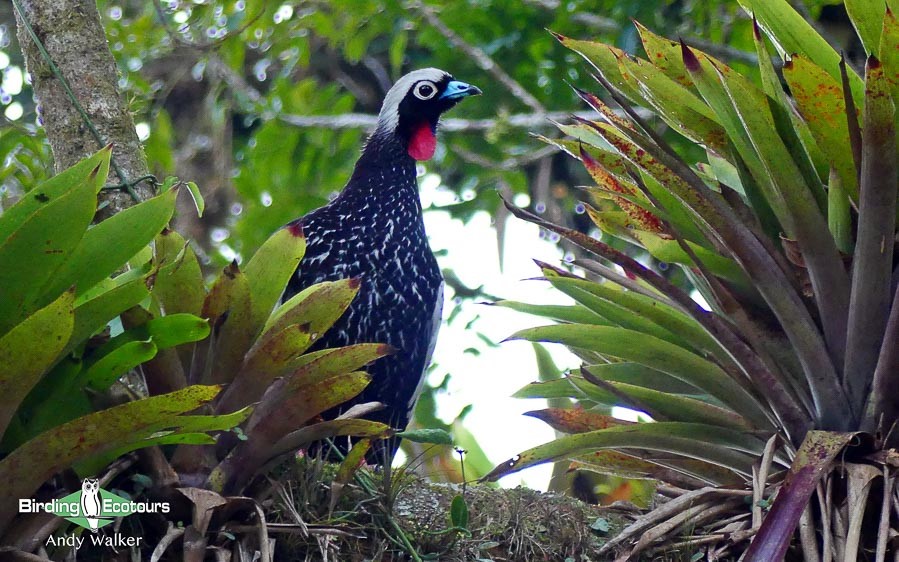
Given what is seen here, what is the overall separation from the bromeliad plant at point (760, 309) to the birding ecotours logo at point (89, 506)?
648 mm

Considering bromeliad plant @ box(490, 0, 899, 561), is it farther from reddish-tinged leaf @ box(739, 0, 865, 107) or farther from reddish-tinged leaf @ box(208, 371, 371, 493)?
reddish-tinged leaf @ box(208, 371, 371, 493)

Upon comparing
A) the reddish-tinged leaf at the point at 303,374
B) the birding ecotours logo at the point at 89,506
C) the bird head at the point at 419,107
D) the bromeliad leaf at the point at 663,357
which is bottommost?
the bromeliad leaf at the point at 663,357

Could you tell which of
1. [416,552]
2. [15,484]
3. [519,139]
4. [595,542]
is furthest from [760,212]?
[519,139]

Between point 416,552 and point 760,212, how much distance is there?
3.05 ft

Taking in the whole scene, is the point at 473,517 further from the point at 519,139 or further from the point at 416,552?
the point at 519,139

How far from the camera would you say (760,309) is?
2.00 m

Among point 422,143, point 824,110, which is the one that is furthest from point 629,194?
point 422,143

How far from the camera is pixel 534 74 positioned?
206 inches

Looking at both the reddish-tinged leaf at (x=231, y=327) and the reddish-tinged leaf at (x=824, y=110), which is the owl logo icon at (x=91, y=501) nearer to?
the reddish-tinged leaf at (x=231, y=327)

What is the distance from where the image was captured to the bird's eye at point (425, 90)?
11.7 ft

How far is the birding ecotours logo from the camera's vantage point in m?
1.49

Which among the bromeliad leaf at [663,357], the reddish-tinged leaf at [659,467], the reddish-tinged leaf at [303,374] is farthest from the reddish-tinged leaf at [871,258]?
the reddish-tinged leaf at [303,374]

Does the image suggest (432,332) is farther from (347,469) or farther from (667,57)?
(347,469)

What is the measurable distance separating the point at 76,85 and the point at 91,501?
45.6 inches
